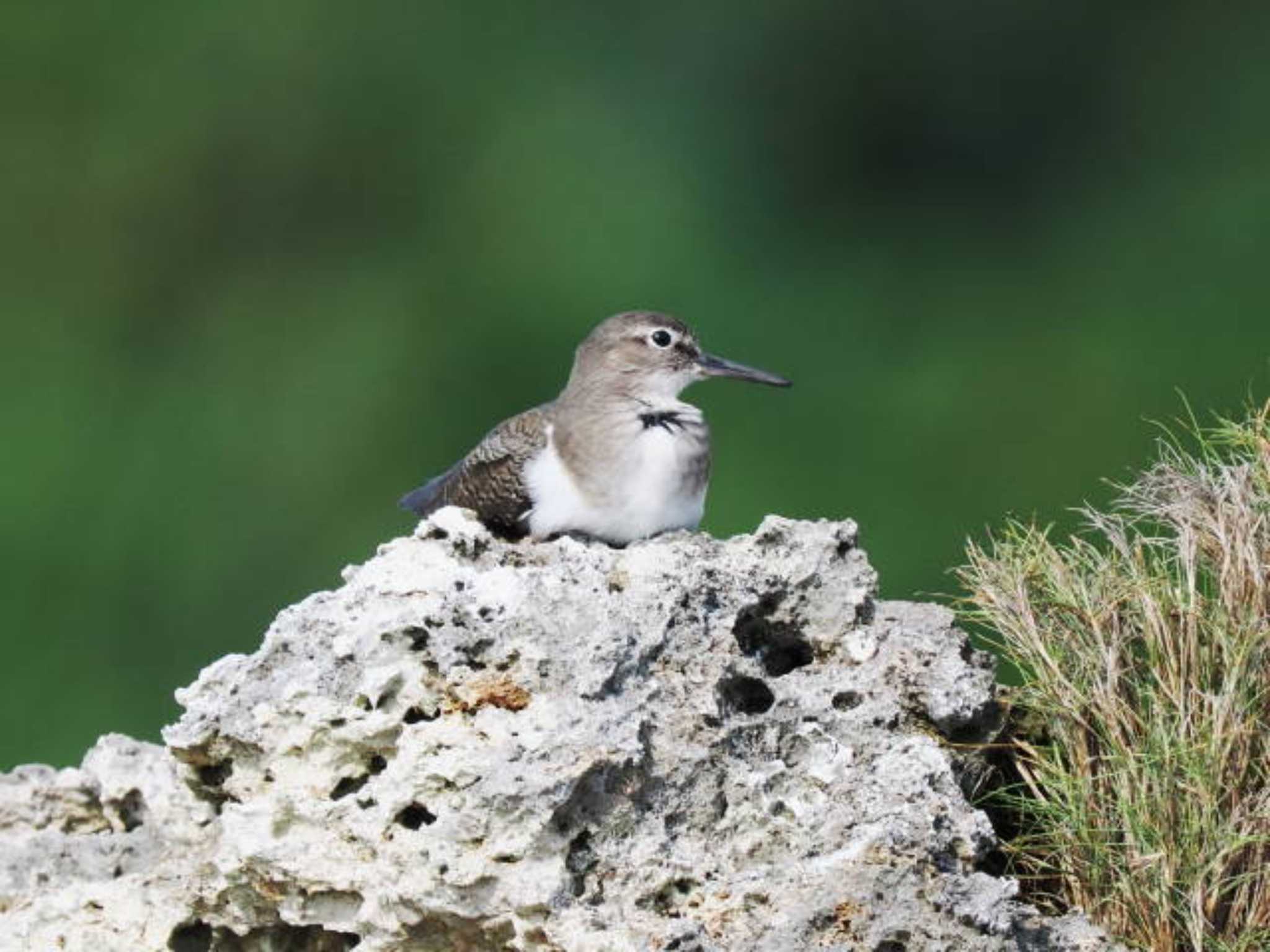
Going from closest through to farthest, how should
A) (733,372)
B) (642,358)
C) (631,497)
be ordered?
(631,497) < (642,358) < (733,372)

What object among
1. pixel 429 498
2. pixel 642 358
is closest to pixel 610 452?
pixel 642 358

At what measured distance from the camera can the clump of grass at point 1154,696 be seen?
2893mm

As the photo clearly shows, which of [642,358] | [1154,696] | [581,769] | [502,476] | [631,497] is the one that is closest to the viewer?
[581,769]

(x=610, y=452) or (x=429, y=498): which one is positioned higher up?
(x=429, y=498)

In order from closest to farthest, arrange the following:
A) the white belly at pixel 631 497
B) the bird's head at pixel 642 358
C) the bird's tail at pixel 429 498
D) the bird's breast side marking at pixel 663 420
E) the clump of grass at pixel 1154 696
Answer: the clump of grass at pixel 1154 696 → the white belly at pixel 631 497 → the bird's breast side marking at pixel 663 420 → the bird's head at pixel 642 358 → the bird's tail at pixel 429 498

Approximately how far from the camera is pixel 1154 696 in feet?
9.71

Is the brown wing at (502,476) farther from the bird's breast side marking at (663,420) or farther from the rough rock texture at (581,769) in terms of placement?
the rough rock texture at (581,769)

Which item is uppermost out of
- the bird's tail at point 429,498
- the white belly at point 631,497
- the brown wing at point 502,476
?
the bird's tail at point 429,498

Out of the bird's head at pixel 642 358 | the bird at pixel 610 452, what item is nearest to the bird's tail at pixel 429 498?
the bird at pixel 610 452

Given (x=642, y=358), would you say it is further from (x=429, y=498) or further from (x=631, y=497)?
(x=429, y=498)

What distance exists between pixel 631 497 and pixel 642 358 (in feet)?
1.42

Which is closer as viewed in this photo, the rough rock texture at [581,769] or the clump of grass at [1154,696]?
the rough rock texture at [581,769]

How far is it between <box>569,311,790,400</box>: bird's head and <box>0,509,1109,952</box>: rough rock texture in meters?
1.11

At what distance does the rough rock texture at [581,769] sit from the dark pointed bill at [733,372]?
1.27m
